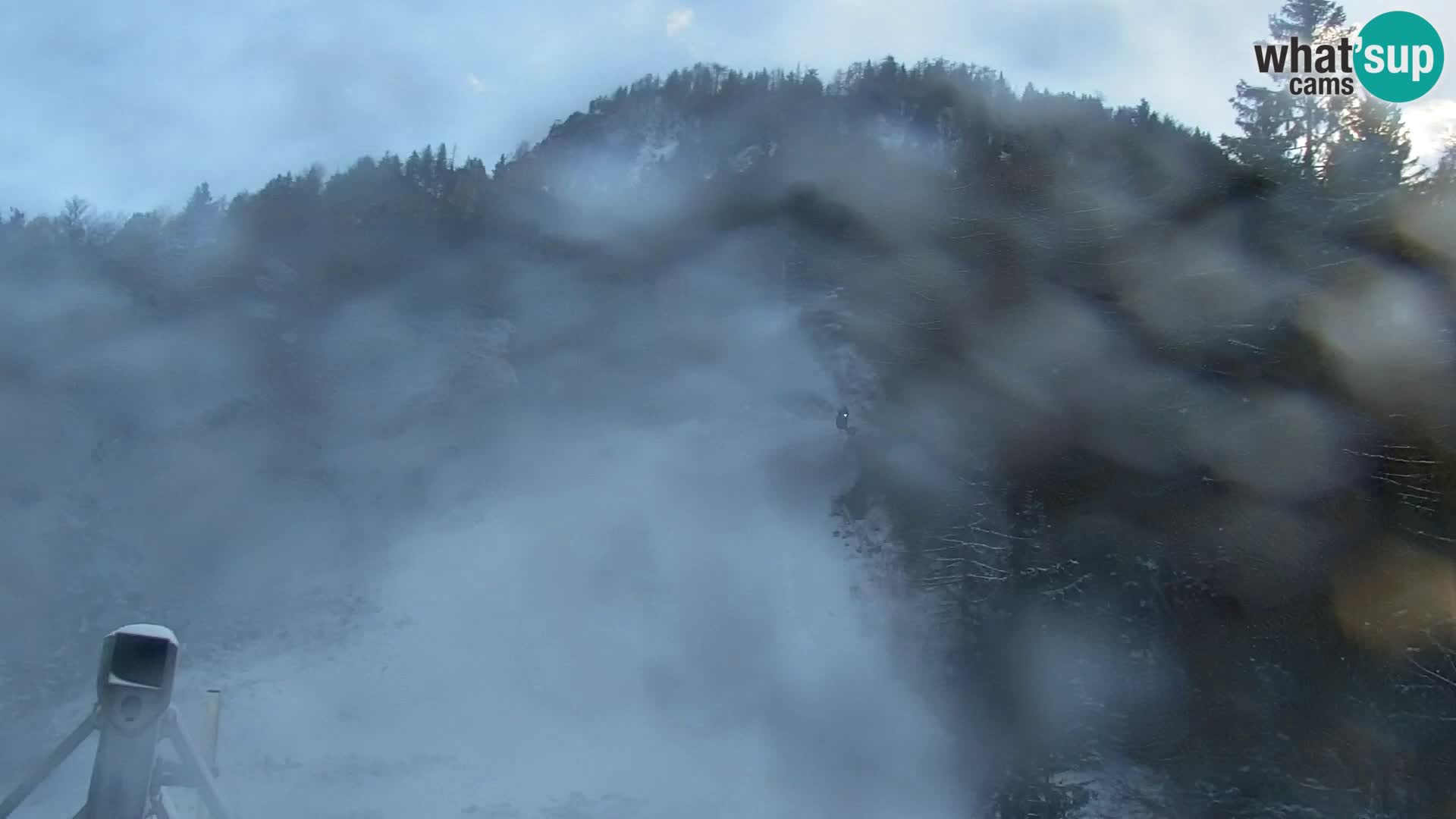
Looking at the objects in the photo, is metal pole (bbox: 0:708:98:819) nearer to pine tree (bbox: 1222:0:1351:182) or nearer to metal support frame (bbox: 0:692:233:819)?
metal support frame (bbox: 0:692:233:819)

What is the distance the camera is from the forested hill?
491 inches

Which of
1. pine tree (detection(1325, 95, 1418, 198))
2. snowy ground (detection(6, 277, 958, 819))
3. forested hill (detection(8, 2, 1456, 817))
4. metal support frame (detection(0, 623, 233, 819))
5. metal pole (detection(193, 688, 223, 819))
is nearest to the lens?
metal support frame (detection(0, 623, 233, 819))

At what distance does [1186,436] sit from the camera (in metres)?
14.5

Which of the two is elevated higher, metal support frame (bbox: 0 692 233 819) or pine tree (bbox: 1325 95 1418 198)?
pine tree (bbox: 1325 95 1418 198)

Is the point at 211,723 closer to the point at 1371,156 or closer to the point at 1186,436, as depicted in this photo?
the point at 1186,436

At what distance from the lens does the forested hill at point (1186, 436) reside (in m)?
12.5

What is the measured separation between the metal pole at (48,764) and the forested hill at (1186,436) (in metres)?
12.1

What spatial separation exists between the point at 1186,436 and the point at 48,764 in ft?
47.3

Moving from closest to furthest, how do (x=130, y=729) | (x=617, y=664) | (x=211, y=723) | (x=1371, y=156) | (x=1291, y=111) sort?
1. (x=130, y=729)
2. (x=211, y=723)
3. (x=1371, y=156)
4. (x=617, y=664)
5. (x=1291, y=111)

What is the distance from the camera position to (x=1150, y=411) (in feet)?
49.2

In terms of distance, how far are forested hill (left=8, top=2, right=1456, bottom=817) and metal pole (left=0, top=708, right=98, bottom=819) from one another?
39.8 ft

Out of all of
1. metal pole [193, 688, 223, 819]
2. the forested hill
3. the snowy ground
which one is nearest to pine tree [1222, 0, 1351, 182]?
the forested hill

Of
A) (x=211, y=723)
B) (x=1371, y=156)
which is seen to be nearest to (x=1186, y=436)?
(x=1371, y=156)

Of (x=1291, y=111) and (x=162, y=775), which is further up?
(x=1291, y=111)
